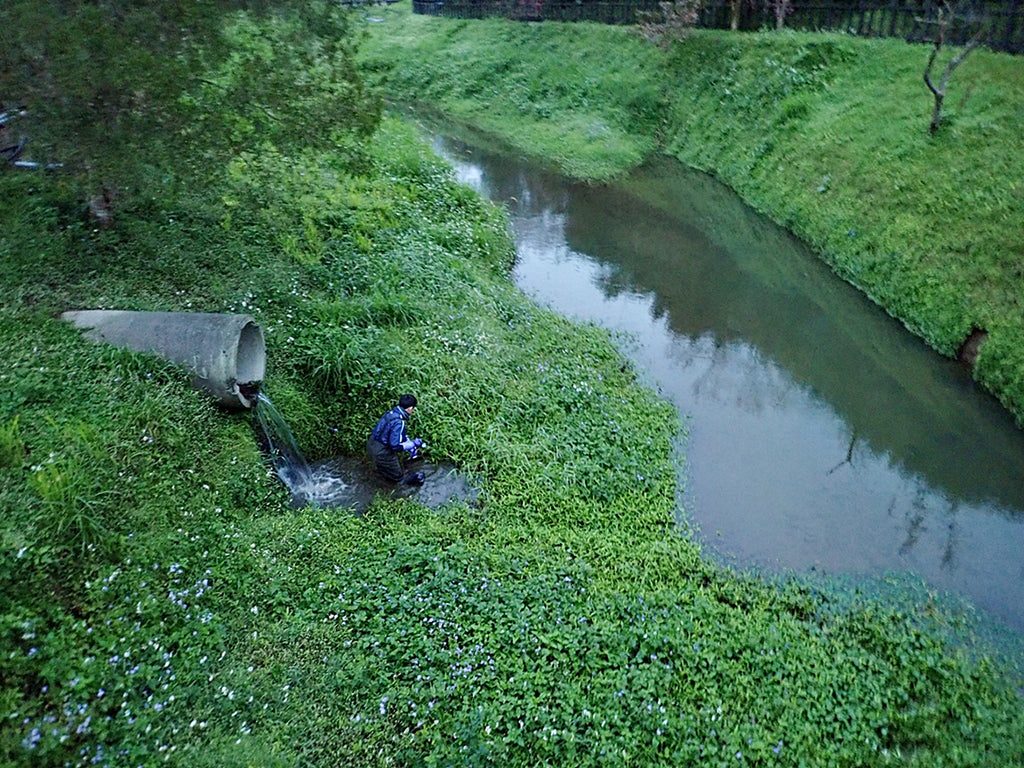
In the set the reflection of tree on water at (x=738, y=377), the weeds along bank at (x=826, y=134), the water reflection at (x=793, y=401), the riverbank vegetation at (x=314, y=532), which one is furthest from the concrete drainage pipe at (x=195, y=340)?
the weeds along bank at (x=826, y=134)

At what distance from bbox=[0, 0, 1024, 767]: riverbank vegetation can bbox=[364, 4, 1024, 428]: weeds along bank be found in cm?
578

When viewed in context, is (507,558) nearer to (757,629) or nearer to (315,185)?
(757,629)

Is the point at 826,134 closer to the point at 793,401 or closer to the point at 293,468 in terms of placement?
the point at 793,401

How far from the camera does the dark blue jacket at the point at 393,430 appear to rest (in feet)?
26.9

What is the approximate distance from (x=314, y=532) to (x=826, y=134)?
15.7 m

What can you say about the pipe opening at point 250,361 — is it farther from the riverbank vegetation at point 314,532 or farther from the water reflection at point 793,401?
the water reflection at point 793,401

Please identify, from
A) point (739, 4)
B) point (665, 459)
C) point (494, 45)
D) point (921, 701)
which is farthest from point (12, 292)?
point (494, 45)

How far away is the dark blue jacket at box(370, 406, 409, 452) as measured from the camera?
8.20 m

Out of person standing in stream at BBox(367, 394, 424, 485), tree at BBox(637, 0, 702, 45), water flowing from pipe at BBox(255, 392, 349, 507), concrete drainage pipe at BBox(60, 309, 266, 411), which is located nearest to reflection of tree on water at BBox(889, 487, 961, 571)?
person standing in stream at BBox(367, 394, 424, 485)

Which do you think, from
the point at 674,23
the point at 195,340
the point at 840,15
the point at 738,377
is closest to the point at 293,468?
the point at 195,340

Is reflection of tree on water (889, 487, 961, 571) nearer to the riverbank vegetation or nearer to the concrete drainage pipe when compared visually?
the riverbank vegetation

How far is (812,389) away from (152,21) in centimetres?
1008

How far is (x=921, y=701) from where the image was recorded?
611 cm

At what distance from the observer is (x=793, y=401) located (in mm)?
10820
